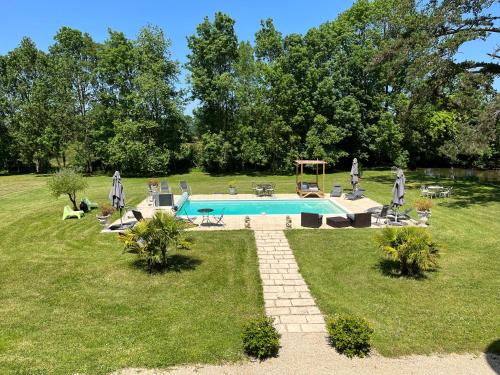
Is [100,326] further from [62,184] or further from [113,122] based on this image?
[113,122]

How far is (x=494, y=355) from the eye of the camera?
6.53 m

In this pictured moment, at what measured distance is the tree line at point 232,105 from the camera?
34531 millimetres

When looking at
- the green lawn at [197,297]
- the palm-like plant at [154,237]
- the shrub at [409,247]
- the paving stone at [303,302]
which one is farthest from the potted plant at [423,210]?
the palm-like plant at [154,237]

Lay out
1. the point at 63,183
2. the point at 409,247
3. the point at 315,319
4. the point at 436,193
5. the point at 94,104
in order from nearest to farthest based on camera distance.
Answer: the point at 315,319, the point at 409,247, the point at 63,183, the point at 436,193, the point at 94,104

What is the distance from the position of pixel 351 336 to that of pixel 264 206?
46.4 feet

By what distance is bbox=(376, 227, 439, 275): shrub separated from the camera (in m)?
9.55

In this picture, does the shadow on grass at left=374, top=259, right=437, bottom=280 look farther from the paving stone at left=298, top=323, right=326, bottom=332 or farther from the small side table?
the small side table

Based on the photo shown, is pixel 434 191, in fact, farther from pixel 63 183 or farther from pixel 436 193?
pixel 63 183

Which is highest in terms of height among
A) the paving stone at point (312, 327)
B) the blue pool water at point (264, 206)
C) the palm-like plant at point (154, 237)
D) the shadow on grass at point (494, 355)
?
the palm-like plant at point (154, 237)

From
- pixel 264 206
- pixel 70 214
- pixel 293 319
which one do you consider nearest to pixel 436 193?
pixel 264 206

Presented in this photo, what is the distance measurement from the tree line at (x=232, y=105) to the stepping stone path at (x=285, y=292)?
22510 mm

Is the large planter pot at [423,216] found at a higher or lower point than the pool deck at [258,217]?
higher

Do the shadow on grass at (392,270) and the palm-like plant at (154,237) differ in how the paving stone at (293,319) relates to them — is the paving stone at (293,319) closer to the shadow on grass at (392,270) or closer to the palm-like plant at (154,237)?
the shadow on grass at (392,270)

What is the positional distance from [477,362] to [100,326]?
7.01 meters
